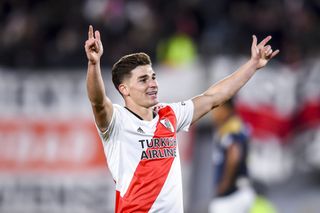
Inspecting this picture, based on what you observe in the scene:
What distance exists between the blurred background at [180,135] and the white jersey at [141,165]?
6222 millimetres

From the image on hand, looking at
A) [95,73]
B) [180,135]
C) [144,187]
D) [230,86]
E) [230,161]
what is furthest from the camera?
[180,135]

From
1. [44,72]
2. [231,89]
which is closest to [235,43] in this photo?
[44,72]

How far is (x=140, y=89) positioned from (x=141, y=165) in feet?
1.80

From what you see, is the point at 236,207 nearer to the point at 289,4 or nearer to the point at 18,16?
the point at 289,4

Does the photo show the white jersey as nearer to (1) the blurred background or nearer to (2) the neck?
(2) the neck

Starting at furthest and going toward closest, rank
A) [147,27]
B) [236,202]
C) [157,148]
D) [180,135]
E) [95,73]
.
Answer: [147,27]
[180,135]
[236,202]
[157,148]
[95,73]

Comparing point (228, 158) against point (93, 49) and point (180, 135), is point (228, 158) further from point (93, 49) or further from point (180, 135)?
point (93, 49)

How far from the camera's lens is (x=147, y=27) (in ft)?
46.3

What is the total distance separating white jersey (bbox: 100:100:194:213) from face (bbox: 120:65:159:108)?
0.41ft

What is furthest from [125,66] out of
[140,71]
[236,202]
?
[236,202]

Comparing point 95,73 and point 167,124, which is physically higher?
point 95,73

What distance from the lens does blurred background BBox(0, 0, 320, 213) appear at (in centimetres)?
1261

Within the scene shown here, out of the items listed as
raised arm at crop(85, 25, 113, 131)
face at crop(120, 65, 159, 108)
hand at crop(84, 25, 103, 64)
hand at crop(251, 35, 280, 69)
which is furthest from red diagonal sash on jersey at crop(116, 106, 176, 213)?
hand at crop(251, 35, 280, 69)

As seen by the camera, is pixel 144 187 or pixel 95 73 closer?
pixel 95 73
